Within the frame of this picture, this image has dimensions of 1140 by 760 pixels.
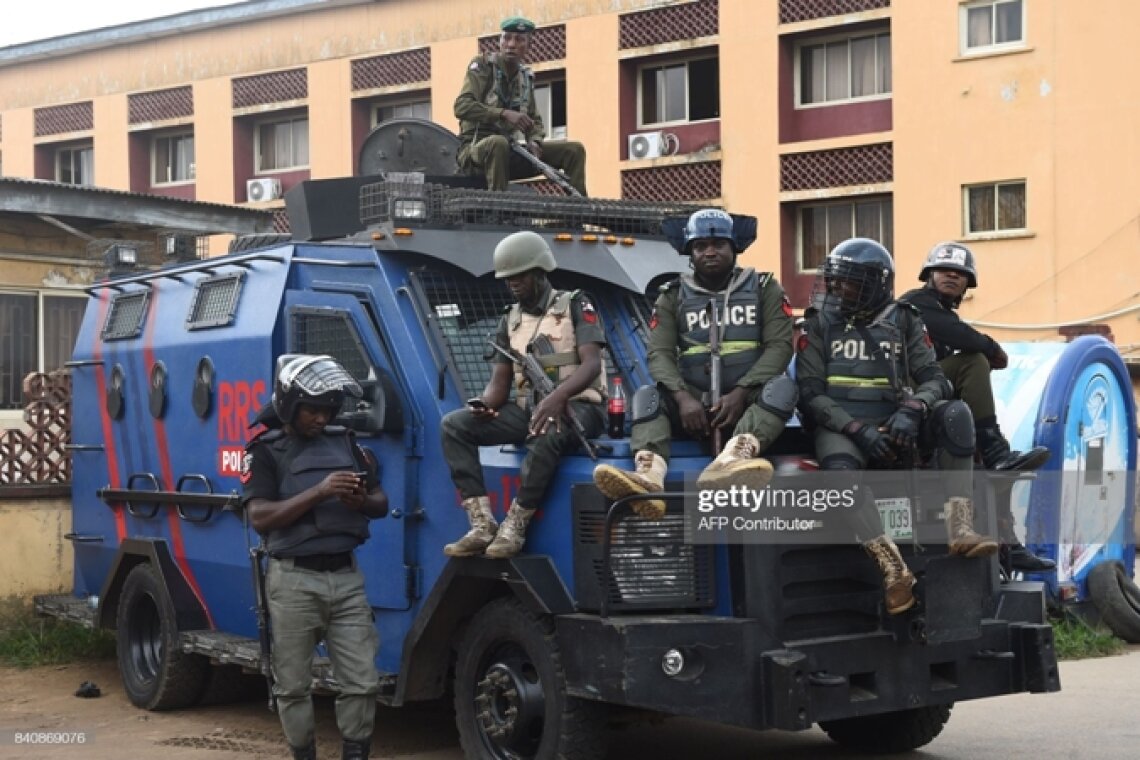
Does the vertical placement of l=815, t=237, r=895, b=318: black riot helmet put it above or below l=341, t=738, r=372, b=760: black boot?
above

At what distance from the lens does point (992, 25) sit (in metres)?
25.6

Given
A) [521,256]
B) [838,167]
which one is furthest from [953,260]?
[838,167]

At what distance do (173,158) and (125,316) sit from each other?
79.1 feet

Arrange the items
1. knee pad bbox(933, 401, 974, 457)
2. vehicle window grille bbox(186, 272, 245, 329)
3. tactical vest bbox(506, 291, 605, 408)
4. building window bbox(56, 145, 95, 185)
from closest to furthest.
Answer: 1. knee pad bbox(933, 401, 974, 457)
2. tactical vest bbox(506, 291, 605, 408)
3. vehicle window grille bbox(186, 272, 245, 329)
4. building window bbox(56, 145, 95, 185)

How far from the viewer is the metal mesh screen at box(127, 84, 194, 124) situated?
3338cm

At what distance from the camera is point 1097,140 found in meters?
24.5

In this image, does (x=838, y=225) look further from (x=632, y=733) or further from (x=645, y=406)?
(x=645, y=406)

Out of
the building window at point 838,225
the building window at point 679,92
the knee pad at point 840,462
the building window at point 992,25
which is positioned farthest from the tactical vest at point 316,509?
the building window at point 679,92

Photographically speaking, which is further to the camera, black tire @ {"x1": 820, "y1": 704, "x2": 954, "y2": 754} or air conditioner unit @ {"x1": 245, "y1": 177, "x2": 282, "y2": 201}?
air conditioner unit @ {"x1": 245, "y1": 177, "x2": 282, "y2": 201}

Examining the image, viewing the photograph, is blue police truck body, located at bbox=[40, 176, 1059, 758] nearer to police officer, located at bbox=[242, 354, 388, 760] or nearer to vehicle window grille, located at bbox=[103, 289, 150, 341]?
vehicle window grille, located at bbox=[103, 289, 150, 341]

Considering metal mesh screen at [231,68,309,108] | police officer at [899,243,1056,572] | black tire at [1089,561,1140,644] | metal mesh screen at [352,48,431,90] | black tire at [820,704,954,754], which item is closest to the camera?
black tire at [820,704,954,754]

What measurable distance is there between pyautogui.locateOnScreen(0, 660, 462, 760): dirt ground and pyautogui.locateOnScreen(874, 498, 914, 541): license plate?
8.08ft

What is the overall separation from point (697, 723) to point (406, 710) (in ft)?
5.26

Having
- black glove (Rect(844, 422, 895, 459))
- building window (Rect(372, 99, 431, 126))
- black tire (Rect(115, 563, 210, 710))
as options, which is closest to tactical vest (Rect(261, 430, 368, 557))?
black glove (Rect(844, 422, 895, 459))
